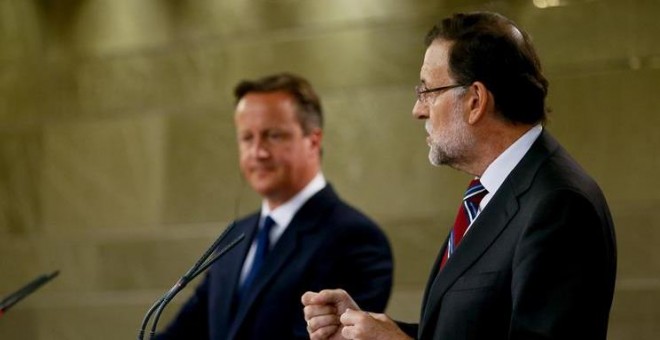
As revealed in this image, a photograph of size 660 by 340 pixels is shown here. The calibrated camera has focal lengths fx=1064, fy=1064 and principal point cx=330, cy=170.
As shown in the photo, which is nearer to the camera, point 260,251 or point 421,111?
point 421,111

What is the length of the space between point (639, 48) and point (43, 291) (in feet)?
9.45

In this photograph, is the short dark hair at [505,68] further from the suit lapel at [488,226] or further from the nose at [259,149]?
the nose at [259,149]

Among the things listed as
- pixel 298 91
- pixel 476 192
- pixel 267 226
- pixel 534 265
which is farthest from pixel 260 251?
pixel 534 265

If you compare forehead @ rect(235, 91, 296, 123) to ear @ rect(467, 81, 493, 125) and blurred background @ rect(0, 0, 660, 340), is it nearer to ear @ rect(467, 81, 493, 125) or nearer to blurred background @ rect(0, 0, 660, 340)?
blurred background @ rect(0, 0, 660, 340)

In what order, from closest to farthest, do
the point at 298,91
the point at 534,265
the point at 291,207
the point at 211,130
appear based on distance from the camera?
the point at 534,265 → the point at 291,207 → the point at 298,91 → the point at 211,130

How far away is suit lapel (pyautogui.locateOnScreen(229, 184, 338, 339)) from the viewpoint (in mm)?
3238

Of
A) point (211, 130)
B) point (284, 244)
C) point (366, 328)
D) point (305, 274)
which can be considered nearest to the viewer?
point (366, 328)

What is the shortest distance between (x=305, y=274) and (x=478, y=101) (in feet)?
3.91

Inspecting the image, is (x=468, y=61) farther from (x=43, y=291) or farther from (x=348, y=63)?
(x=43, y=291)

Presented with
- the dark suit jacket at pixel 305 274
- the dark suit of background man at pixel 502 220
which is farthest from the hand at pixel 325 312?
the dark suit jacket at pixel 305 274

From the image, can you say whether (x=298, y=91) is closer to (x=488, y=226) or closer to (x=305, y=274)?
(x=305, y=274)

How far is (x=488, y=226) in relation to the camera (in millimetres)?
2084

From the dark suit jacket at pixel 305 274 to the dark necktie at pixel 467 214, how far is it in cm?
95

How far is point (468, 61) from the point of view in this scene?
7.19 ft
